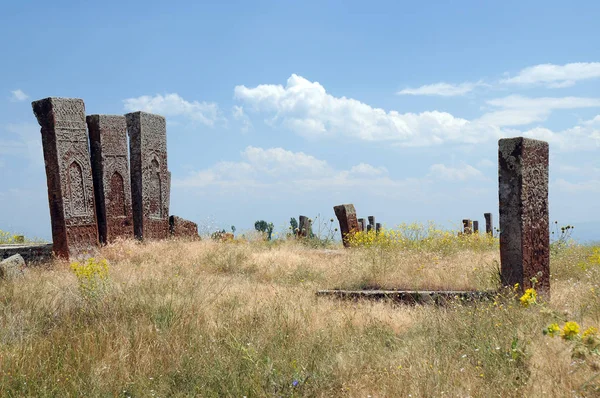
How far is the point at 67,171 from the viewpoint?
12633 mm

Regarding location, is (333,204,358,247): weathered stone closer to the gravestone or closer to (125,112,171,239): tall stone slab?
the gravestone

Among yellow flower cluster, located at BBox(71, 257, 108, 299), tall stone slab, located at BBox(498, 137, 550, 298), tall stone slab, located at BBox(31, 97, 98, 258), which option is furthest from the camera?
tall stone slab, located at BBox(31, 97, 98, 258)

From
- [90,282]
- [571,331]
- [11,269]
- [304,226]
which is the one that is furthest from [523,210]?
[304,226]

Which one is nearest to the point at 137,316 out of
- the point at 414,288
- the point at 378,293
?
the point at 378,293

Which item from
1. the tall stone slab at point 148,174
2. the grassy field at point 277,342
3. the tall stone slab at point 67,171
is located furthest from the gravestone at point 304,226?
the grassy field at point 277,342

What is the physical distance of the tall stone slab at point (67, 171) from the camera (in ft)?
40.7

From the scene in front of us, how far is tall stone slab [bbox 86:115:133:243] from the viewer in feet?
44.3

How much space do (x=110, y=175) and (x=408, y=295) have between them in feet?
26.0

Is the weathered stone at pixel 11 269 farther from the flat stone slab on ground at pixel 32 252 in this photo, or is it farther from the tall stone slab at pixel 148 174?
the tall stone slab at pixel 148 174

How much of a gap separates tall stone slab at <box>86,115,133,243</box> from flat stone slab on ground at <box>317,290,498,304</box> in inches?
261

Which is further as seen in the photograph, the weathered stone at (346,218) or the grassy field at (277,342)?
the weathered stone at (346,218)

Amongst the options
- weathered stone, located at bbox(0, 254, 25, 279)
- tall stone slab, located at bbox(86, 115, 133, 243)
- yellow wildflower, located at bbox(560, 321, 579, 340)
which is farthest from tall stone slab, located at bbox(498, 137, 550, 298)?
tall stone slab, located at bbox(86, 115, 133, 243)

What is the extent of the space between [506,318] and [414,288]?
305cm

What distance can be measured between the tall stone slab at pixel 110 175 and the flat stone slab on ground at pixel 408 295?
664 cm
